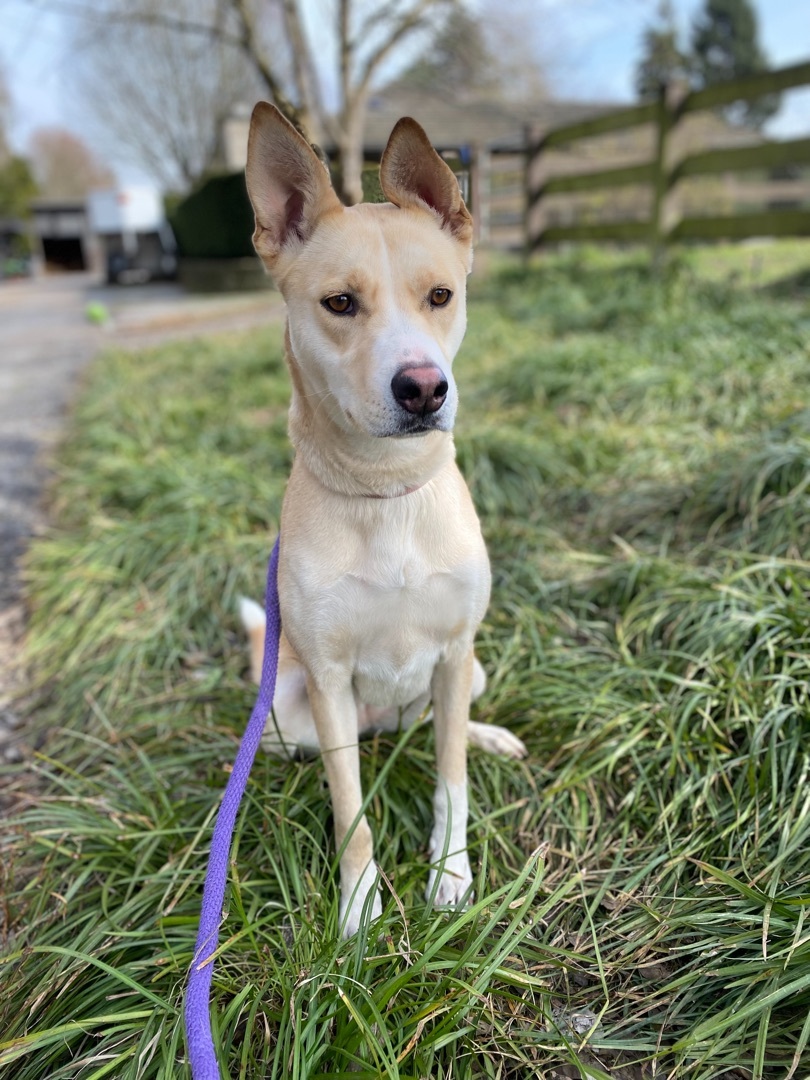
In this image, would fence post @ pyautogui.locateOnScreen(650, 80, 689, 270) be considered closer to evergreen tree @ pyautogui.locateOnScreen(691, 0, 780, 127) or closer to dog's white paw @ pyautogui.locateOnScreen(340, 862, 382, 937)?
dog's white paw @ pyautogui.locateOnScreen(340, 862, 382, 937)

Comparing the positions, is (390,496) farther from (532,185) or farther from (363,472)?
(532,185)

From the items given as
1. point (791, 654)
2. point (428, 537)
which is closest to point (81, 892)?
point (428, 537)

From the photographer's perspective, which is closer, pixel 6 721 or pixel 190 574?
pixel 6 721

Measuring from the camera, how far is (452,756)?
1837mm

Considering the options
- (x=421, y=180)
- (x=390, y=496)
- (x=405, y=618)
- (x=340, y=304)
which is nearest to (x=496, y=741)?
(x=405, y=618)

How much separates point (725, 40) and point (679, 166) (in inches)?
2095

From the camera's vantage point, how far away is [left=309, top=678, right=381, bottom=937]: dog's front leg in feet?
5.60

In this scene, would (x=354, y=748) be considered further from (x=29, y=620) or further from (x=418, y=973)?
(x=29, y=620)

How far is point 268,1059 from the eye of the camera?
1372 mm

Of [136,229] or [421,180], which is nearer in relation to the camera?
[421,180]

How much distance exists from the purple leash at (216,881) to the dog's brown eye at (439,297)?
0.76m

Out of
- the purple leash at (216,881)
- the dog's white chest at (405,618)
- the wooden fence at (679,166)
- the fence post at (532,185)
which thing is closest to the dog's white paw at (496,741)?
the dog's white chest at (405,618)

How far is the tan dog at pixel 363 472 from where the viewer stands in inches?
61.6

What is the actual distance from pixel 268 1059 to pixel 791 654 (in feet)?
5.37
